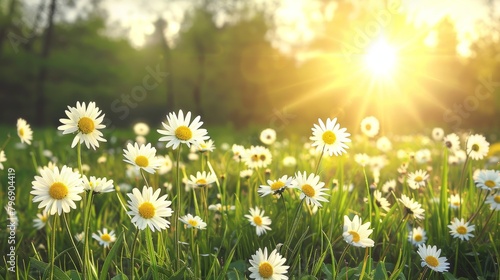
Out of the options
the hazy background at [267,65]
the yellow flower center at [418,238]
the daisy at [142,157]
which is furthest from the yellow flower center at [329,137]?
the hazy background at [267,65]

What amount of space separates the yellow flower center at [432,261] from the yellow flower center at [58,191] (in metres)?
1.42

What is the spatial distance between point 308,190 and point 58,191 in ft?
2.91

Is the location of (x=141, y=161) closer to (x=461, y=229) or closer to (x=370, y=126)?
(x=461, y=229)

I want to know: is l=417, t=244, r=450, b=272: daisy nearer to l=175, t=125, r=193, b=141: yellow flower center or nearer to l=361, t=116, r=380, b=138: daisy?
l=175, t=125, r=193, b=141: yellow flower center

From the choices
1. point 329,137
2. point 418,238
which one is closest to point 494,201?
point 418,238

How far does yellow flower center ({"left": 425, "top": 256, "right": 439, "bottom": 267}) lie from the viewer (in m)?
2.00

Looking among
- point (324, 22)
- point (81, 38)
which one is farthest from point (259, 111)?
point (81, 38)

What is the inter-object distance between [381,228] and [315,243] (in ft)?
1.17

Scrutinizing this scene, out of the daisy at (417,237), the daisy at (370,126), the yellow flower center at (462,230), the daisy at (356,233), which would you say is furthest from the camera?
the daisy at (370,126)

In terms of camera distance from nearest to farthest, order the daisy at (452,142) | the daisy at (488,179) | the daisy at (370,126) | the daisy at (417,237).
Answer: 1. the daisy at (488,179)
2. the daisy at (417,237)
3. the daisy at (452,142)
4. the daisy at (370,126)

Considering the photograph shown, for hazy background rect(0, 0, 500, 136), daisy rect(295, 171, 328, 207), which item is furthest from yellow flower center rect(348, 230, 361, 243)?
hazy background rect(0, 0, 500, 136)

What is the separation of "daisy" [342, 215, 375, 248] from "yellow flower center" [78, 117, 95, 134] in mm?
957

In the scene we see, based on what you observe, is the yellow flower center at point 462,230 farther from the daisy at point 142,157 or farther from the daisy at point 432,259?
the daisy at point 142,157

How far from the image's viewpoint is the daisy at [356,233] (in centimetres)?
179
